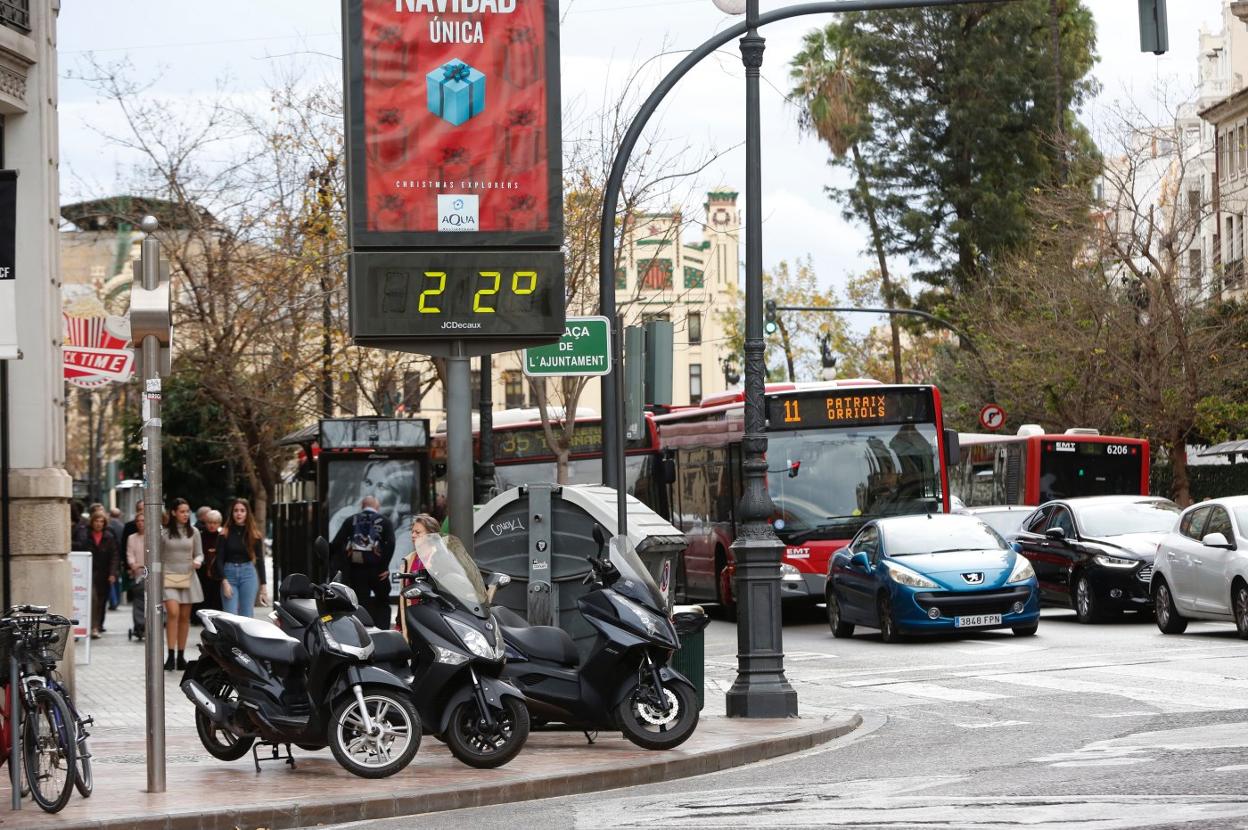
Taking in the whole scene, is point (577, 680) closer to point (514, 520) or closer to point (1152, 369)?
point (514, 520)

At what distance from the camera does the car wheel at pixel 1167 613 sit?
22141 millimetres

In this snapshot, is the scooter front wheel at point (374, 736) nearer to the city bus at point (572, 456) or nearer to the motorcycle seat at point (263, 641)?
the motorcycle seat at point (263, 641)

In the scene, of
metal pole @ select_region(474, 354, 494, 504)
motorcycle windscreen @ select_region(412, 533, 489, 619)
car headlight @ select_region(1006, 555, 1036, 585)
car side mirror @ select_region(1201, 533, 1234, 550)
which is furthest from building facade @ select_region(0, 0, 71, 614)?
car side mirror @ select_region(1201, 533, 1234, 550)

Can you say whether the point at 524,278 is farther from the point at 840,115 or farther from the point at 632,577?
the point at 840,115

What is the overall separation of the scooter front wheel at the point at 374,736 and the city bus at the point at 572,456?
20.9m

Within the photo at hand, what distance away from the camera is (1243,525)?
21.0 m

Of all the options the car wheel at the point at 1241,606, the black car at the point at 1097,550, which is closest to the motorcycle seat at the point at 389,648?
the car wheel at the point at 1241,606

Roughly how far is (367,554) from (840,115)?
39.5 meters

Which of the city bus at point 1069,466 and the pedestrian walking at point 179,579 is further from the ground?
the city bus at point 1069,466

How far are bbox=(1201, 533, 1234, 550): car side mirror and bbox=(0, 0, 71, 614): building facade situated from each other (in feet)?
36.7

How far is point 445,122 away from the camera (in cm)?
1441

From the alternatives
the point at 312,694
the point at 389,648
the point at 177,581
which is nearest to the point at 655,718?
the point at 389,648

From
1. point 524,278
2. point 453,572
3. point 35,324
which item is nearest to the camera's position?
point 453,572

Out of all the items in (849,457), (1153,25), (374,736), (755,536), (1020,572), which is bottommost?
(374,736)
